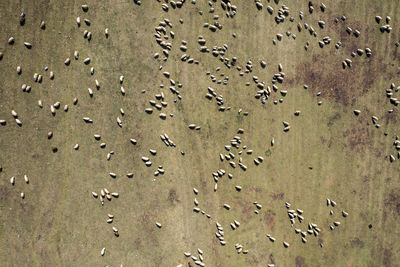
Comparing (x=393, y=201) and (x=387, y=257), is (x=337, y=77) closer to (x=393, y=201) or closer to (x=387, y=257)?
(x=393, y=201)

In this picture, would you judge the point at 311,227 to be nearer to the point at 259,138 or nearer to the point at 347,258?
the point at 347,258

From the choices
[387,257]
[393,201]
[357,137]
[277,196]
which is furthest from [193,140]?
[387,257]

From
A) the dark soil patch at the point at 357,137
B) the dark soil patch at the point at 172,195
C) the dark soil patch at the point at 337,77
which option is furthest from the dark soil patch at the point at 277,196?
the dark soil patch at the point at 337,77

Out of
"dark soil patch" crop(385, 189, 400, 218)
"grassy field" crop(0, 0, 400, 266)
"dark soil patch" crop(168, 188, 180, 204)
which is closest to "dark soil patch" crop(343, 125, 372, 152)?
"grassy field" crop(0, 0, 400, 266)

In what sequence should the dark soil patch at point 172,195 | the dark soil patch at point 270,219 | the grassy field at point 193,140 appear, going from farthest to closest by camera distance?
1. the dark soil patch at point 270,219
2. the dark soil patch at point 172,195
3. the grassy field at point 193,140

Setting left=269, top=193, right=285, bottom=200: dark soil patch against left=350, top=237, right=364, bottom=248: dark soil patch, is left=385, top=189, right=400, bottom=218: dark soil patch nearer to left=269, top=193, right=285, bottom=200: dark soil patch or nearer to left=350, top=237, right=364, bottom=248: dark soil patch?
left=350, top=237, right=364, bottom=248: dark soil patch

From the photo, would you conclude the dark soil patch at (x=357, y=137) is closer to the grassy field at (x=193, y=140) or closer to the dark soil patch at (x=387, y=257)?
the grassy field at (x=193, y=140)

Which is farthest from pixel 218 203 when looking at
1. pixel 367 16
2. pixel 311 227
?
pixel 367 16

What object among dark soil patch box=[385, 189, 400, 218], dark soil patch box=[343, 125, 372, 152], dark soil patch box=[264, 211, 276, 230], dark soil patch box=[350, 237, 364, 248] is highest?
dark soil patch box=[343, 125, 372, 152]
